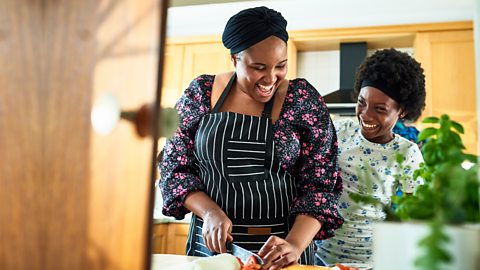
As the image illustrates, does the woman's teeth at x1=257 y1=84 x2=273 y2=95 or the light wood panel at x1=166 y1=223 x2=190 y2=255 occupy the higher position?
the woman's teeth at x1=257 y1=84 x2=273 y2=95

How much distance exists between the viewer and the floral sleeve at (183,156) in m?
1.19

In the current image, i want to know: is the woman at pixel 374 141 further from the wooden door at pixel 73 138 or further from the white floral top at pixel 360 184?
the wooden door at pixel 73 138

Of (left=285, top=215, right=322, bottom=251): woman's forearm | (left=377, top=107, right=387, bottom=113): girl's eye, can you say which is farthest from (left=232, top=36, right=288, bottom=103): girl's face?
(left=377, top=107, right=387, bottom=113): girl's eye

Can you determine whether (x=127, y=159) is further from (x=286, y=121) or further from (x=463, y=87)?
(x=463, y=87)

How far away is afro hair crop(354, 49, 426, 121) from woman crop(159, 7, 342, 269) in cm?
39

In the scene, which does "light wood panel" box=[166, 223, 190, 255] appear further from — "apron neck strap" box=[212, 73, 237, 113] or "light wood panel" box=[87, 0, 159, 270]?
"light wood panel" box=[87, 0, 159, 270]

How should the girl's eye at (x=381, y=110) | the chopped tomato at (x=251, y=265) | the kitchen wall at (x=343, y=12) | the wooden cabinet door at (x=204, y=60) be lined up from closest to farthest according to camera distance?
the chopped tomato at (x=251, y=265) → the girl's eye at (x=381, y=110) → the kitchen wall at (x=343, y=12) → the wooden cabinet door at (x=204, y=60)

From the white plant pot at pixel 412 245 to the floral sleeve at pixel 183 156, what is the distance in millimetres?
808

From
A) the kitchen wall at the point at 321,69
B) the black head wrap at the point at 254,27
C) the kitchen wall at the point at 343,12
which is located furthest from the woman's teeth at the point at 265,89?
the kitchen wall at the point at 321,69

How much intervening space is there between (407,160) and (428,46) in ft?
7.07

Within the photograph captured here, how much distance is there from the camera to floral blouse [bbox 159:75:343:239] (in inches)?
44.7

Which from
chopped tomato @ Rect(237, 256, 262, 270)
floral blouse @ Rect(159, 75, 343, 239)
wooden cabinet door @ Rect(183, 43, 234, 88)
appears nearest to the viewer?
chopped tomato @ Rect(237, 256, 262, 270)

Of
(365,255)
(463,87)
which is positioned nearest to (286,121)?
(365,255)

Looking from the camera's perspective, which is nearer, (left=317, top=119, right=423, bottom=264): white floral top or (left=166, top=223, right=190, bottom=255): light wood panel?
(left=317, top=119, right=423, bottom=264): white floral top
